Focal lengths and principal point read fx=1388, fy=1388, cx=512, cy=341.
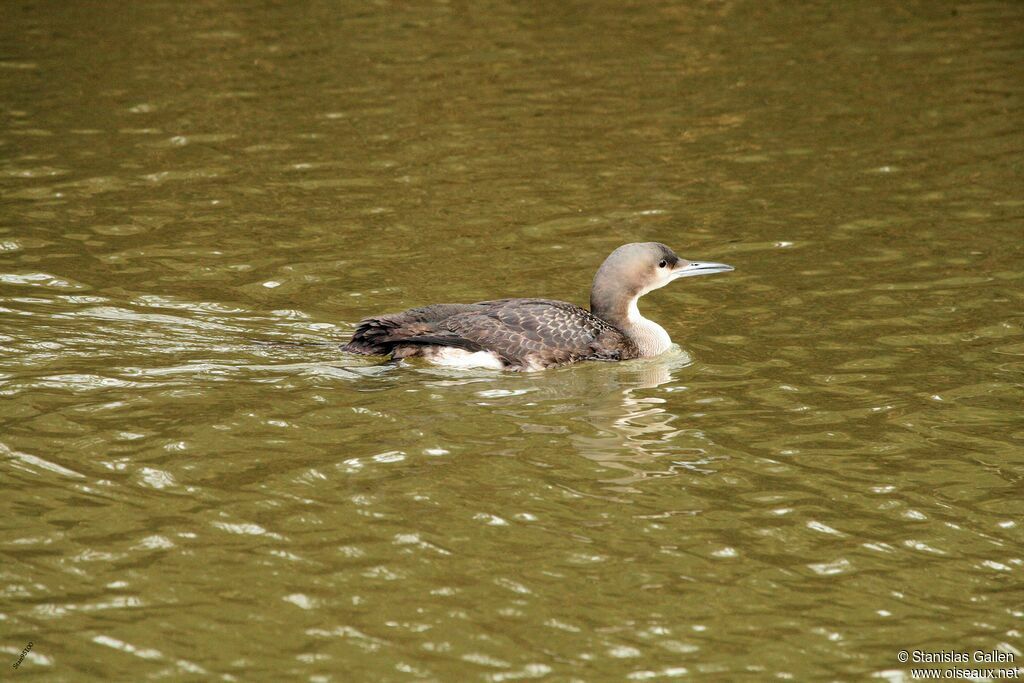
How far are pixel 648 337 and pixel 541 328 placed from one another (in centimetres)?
91

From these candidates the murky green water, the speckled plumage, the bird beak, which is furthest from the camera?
the bird beak

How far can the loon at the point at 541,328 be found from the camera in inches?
383

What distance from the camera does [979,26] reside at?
19.3 metres

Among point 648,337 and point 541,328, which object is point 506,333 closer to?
point 541,328

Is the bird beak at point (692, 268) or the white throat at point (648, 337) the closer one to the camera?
the white throat at point (648, 337)

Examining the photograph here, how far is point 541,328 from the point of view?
993 centimetres

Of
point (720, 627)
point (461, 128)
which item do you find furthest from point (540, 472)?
point (461, 128)

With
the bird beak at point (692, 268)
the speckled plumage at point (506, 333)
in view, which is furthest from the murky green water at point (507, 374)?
the bird beak at point (692, 268)

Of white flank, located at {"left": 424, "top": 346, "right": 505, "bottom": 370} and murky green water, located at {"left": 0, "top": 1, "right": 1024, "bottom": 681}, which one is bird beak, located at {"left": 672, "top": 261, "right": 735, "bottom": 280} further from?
white flank, located at {"left": 424, "top": 346, "right": 505, "bottom": 370}

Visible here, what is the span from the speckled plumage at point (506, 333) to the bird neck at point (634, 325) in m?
0.09

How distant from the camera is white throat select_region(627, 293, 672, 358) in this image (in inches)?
406

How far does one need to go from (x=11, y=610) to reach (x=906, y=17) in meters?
16.6

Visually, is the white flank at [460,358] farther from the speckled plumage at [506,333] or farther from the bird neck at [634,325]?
the bird neck at [634,325]

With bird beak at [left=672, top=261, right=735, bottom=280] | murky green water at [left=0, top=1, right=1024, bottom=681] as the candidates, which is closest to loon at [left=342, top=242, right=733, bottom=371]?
bird beak at [left=672, top=261, right=735, bottom=280]
